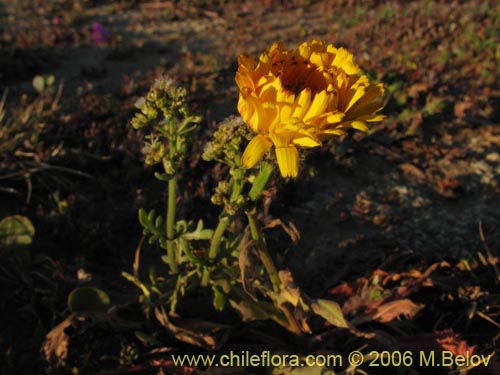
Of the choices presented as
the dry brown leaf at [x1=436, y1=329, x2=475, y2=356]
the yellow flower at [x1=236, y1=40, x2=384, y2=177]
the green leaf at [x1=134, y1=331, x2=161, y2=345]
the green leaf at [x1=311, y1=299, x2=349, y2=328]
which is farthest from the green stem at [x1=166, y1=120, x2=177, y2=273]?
the dry brown leaf at [x1=436, y1=329, x2=475, y2=356]

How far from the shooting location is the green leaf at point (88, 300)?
117 inches

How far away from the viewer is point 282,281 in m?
2.61

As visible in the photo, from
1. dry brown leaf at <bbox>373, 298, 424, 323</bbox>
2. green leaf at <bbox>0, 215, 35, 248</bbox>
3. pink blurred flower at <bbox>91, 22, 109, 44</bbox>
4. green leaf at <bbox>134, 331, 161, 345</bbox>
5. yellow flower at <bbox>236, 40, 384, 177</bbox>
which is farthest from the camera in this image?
pink blurred flower at <bbox>91, 22, 109, 44</bbox>

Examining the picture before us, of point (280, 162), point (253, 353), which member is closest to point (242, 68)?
point (280, 162)

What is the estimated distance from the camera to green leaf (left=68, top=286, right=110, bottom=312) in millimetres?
2969

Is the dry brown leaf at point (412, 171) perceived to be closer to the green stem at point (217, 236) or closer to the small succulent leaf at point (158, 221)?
the green stem at point (217, 236)

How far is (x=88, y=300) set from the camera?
3025 millimetres

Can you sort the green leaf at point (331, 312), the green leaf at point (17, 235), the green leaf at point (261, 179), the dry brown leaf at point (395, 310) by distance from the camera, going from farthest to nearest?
1. the green leaf at point (17, 235)
2. the dry brown leaf at point (395, 310)
3. the green leaf at point (331, 312)
4. the green leaf at point (261, 179)

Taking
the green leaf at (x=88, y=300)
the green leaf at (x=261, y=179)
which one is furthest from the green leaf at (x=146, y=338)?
the green leaf at (x=261, y=179)

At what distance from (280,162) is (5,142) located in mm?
3568

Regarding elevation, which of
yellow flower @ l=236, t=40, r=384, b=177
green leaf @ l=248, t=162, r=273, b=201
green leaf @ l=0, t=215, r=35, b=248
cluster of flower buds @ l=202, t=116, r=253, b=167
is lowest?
green leaf @ l=0, t=215, r=35, b=248

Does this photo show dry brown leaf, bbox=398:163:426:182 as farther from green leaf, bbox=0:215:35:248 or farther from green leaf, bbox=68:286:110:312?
green leaf, bbox=0:215:35:248

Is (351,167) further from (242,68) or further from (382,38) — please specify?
(382,38)

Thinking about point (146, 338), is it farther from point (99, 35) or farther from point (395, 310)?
point (99, 35)
